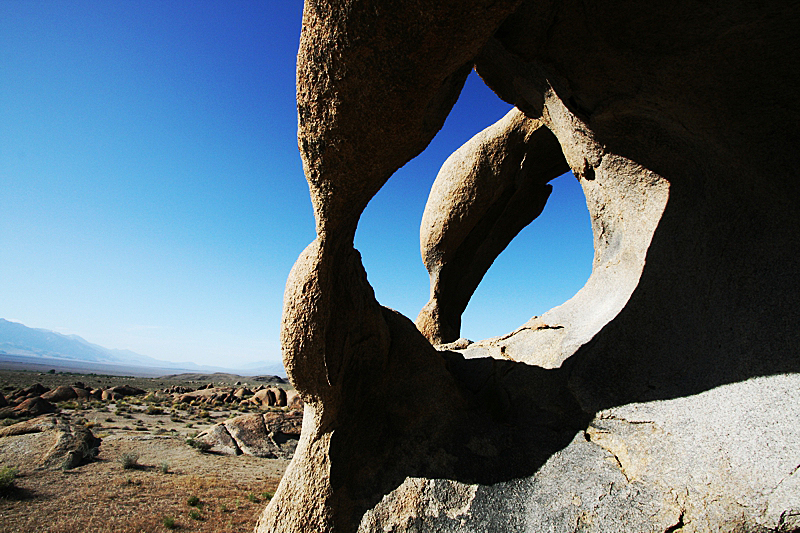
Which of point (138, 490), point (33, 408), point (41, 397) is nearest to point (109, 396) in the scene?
point (41, 397)

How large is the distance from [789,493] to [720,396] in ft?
2.16

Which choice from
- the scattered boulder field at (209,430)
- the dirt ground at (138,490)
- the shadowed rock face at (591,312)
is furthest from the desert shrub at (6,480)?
the shadowed rock face at (591,312)

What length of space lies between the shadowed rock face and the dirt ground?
105 inches

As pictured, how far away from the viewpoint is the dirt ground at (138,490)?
4.44 meters

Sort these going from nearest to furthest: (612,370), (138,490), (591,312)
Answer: (612,370) → (591,312) → (138,490)

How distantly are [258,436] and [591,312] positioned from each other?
8079 millimetres

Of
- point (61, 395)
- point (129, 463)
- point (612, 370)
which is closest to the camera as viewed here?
point (612, 370)

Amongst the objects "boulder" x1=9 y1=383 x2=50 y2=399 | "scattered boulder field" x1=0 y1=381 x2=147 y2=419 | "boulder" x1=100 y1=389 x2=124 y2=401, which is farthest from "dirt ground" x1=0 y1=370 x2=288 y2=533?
"boulder" x1=100 y1=389 x2=124 y2=401

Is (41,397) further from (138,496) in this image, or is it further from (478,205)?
Answer: (478,205)

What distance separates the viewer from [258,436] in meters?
9.51

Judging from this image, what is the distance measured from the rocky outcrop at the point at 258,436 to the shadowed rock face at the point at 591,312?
696 cm

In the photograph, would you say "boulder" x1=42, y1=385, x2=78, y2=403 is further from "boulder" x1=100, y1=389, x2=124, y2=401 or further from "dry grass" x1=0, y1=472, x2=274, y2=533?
"dry grass" x1=0, y1=472, x2=274, y2=533

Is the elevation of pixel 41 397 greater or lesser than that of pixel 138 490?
lesser

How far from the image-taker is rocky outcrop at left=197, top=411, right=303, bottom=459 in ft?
30.1
